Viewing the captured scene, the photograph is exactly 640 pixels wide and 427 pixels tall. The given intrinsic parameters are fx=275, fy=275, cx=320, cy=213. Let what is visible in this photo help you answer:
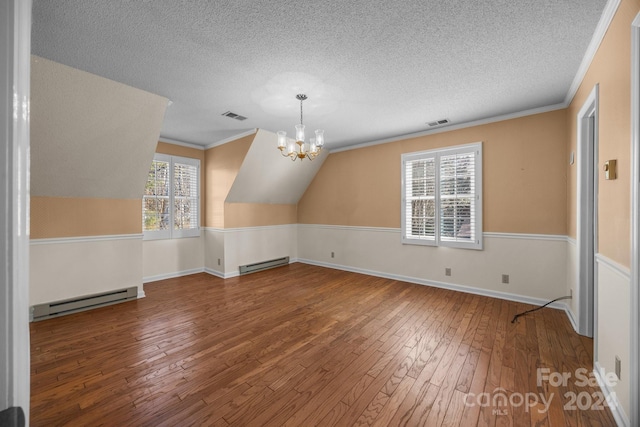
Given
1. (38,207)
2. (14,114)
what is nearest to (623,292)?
(14,114)

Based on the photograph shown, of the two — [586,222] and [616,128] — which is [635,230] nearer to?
[616,128]

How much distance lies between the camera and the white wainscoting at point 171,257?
190 inches

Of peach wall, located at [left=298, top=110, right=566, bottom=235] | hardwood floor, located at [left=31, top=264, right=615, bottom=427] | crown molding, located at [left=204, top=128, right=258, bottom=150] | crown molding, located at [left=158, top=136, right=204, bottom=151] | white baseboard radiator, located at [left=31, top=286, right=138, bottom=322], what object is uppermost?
crown molding, located at [left=204, top=128, right=258, bottom=150]

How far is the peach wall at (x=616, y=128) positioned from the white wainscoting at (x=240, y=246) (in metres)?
5.00

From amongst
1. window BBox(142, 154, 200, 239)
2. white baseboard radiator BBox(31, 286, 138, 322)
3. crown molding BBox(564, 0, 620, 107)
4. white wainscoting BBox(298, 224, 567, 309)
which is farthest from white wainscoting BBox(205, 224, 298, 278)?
crown molding BBox(564, 0, 620, 107)

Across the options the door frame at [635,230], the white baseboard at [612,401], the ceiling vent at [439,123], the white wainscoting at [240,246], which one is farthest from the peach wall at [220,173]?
the white baseboard at [612,401]

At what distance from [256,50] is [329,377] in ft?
9.02

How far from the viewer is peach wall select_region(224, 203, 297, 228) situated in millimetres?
5309

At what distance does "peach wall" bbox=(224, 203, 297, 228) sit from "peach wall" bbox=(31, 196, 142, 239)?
59.8 inches

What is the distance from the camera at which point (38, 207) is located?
3342 millimetres

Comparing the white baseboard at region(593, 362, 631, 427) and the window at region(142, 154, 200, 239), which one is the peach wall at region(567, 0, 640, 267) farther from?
the window at region(142, 154, 200, 239)

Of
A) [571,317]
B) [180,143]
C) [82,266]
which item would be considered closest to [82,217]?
[82,266]

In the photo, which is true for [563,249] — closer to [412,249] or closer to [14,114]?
[412,249]

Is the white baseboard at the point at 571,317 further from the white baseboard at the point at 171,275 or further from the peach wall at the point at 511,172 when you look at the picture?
the white baseboard at the point at 171,275
